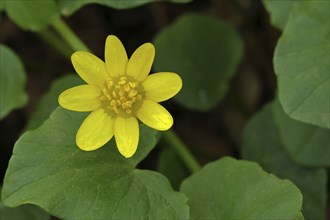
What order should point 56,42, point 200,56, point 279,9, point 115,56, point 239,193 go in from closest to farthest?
point 115,56, point 239,193, point 279,9, point 56,42, point 200,56

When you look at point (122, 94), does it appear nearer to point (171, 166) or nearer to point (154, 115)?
point (154, 115)

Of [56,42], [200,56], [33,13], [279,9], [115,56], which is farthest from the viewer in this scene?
[200,56]

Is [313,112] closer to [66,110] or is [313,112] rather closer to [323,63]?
[323,63]

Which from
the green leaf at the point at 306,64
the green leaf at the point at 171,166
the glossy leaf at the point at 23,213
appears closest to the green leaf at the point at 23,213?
the glossy leaf at the point at 23,213

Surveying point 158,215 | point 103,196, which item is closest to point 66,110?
point 103,196

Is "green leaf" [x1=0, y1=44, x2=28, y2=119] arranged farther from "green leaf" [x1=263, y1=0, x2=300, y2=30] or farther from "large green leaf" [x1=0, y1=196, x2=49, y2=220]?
"green leaf" [x1=263, y1=0, x2=300, y2=30]

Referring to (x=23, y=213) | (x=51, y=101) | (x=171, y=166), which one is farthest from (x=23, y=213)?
(x=171, y=166)
